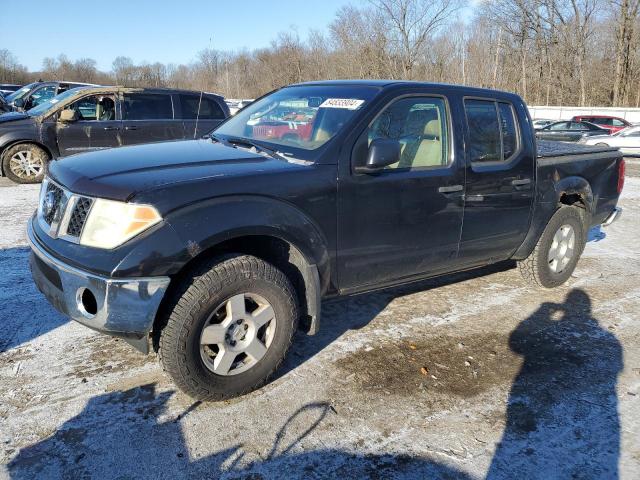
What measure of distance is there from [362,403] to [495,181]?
2.10 m

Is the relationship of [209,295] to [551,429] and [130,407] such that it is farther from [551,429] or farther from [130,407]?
[551,429]

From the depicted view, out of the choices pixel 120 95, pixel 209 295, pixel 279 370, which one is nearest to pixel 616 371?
pixel 279 370

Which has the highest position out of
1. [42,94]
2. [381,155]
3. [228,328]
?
[42,94]

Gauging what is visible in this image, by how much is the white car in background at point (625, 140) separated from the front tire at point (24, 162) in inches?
690

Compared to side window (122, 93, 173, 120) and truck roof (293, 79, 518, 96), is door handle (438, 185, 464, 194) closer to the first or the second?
truck roof (293, 79, 518, 96)

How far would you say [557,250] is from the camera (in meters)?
5.21

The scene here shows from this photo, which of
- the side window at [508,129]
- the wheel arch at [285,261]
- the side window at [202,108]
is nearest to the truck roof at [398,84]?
the side window at [508,129]

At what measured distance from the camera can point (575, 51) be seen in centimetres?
4638

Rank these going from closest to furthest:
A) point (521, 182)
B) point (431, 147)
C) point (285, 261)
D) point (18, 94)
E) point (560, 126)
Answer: point (285, 261), point (431, 147), point (521, 182), point (18, 94), point (560, 126)

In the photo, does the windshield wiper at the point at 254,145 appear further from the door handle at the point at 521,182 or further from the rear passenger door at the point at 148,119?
the rear passenger door at the point at 148,119

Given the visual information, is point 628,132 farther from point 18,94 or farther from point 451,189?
point 18,94

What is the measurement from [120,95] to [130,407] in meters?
7.89

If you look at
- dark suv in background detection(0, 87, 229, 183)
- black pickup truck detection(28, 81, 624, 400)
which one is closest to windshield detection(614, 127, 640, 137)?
dark suv in background detection(0, 87, 229, 183)

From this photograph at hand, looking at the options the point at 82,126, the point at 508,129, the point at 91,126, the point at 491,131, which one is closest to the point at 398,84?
the point at 491,131
